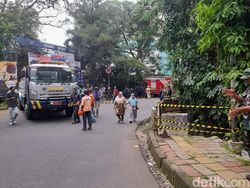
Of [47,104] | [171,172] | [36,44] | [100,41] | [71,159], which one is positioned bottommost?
[71,159]

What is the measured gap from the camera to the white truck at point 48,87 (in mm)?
14758

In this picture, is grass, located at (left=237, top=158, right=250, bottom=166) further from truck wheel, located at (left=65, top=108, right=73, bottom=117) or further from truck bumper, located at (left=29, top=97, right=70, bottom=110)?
truck wheel, located at (left=65, top=108, right=73, bottom=117)

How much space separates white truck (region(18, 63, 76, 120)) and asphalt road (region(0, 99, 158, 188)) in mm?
2021

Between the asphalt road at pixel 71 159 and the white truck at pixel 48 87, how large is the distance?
202cm

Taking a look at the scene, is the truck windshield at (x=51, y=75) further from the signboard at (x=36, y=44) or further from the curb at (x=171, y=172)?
the signboard at (x=36, y=44)

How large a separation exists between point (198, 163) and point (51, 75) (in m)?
10.9

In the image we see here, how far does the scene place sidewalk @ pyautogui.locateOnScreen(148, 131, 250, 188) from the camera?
5.00m

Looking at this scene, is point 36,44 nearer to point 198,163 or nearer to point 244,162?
point 198,163

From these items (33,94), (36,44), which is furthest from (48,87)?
(36,44)

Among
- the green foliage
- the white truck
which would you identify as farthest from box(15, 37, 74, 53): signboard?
the green foliage

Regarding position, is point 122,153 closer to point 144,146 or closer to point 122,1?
point 144,146

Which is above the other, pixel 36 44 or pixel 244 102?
pixel 36 44

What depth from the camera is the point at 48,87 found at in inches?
586

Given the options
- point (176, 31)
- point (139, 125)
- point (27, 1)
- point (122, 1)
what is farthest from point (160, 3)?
point (122, 1)
